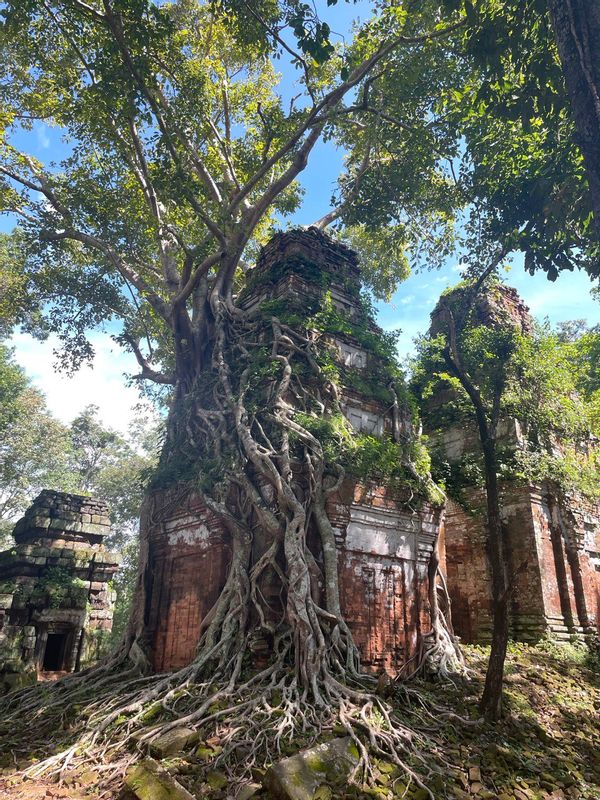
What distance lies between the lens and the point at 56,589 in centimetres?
1048

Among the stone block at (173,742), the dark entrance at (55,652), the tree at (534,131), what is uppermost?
the tree at (534,131)

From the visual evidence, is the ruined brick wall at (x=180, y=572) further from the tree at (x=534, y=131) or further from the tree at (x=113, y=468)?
the tree at (x=113, y=468)

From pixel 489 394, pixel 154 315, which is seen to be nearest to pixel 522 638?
pixel 489 394

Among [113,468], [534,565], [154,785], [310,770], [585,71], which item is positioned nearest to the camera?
[585,71]

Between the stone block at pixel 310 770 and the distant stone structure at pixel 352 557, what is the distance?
1.88m

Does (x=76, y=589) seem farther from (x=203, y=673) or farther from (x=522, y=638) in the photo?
(x=522, y=638)

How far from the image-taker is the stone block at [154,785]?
3.66 m

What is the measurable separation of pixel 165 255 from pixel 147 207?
1.23 meters

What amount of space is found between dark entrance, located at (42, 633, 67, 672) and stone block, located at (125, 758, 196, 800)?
7.62 m

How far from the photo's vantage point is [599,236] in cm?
352

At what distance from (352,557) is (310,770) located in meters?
3.25

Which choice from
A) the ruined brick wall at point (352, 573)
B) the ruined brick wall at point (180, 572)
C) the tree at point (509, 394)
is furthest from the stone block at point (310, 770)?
the tree at point (509, 394)

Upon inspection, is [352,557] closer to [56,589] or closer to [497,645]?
[497,645]

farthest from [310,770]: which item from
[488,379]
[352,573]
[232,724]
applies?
[488,379]
